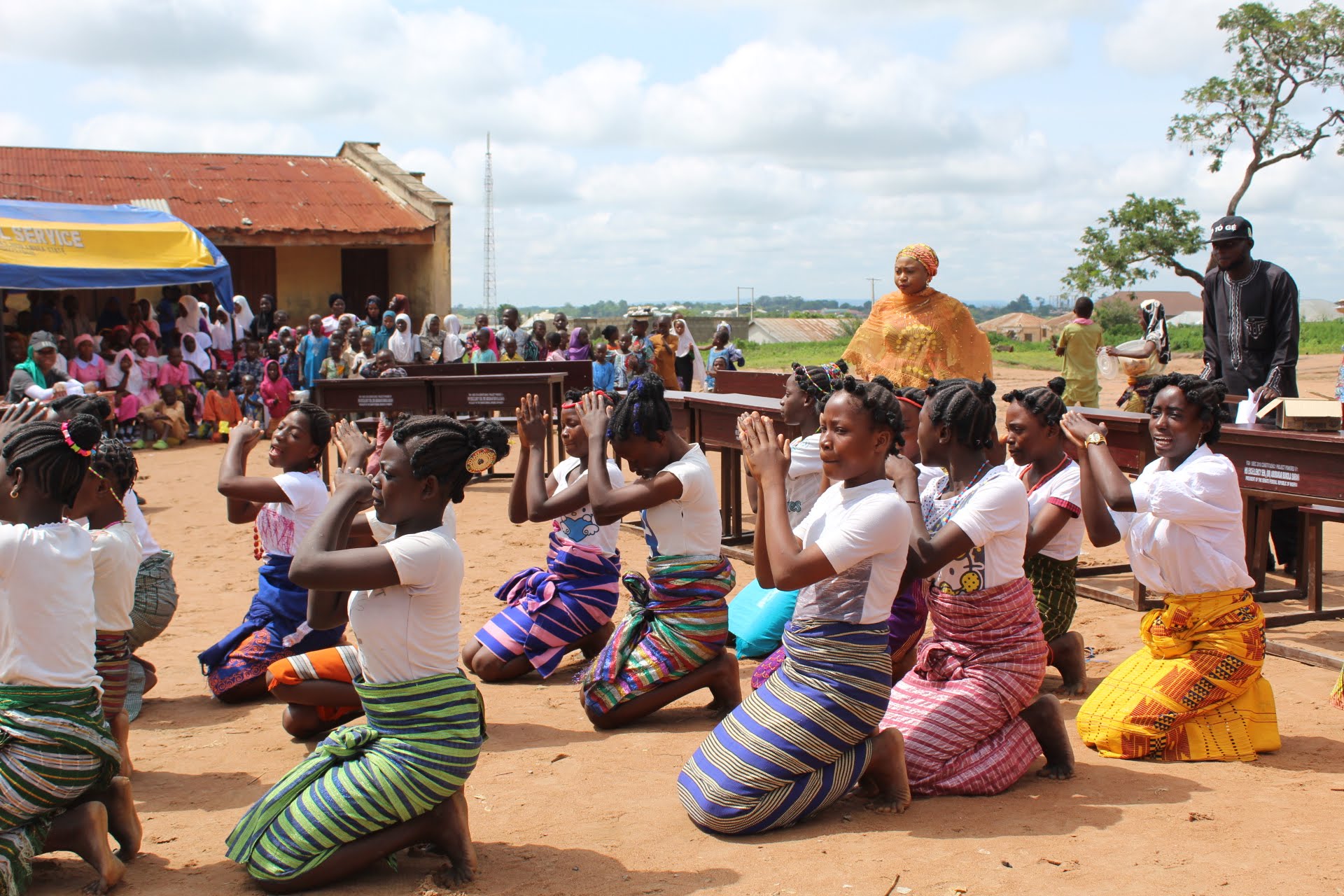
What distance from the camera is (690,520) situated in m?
5.14

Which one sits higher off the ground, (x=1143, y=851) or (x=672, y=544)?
(x=672, y=544)

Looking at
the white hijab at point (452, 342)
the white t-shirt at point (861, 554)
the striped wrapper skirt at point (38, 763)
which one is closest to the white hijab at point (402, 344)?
the white hijab at point (452, 342)

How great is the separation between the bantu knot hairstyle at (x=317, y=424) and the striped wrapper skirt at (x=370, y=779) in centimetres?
206

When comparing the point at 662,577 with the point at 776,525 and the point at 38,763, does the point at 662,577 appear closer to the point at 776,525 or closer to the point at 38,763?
the point at 776,525

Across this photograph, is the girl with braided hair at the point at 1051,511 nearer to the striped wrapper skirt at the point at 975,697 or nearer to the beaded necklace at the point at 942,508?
the striped wrapper skirt at the point at 975,697

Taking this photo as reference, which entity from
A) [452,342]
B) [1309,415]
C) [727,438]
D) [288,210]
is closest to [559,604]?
[727,438]

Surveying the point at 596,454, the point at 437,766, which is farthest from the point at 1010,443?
the point at 437,766

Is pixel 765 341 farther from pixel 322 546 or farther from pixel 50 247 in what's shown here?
pixel 322 546

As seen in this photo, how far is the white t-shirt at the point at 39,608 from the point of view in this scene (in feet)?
11.6

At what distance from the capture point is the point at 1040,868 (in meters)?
3.51

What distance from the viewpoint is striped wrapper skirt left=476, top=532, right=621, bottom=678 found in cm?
596

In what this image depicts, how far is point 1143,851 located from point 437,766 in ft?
6.93

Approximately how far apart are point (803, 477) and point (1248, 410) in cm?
275

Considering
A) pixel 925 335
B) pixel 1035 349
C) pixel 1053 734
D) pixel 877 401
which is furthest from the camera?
pixel 1035 349
